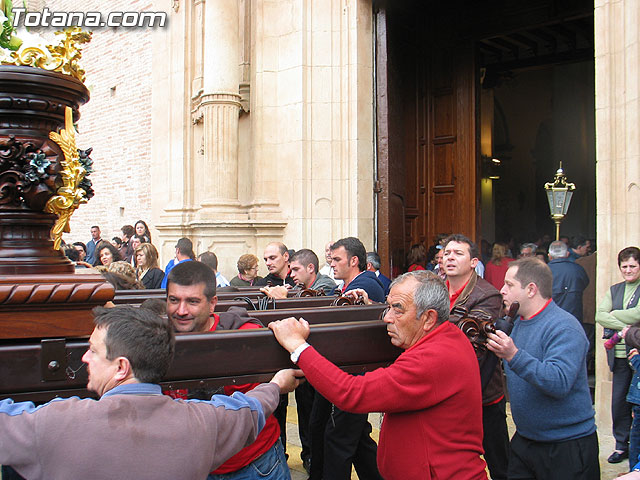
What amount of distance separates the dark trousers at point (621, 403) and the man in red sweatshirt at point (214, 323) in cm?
369

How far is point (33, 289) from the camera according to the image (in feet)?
6.91

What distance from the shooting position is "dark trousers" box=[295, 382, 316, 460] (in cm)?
545

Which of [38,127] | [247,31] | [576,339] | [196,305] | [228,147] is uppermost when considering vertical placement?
[247,31]

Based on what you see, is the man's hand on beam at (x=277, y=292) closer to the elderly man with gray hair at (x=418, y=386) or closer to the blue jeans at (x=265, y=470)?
the blue jeans at (x=265, y=470)

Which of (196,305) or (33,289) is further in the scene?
(196,305)

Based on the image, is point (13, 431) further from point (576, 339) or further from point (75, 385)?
point (576, 339)

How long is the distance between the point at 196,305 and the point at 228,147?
22.2 feet

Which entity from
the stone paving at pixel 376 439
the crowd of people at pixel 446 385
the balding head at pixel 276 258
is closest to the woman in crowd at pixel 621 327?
the stone paving at pixel 376 439

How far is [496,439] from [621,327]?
2.12m

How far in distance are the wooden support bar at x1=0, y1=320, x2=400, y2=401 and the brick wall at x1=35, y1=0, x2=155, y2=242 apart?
11.3m

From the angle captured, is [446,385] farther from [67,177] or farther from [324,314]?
[67,177]

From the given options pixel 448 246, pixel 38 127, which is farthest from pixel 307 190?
pixel 38 127

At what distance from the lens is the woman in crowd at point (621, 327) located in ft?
17.8

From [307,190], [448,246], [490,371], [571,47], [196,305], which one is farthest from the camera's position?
[571,47]
